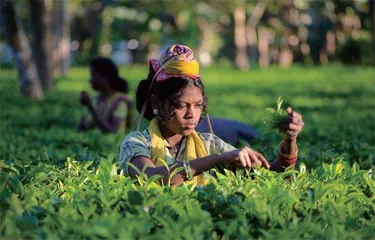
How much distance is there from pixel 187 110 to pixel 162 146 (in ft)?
0.98

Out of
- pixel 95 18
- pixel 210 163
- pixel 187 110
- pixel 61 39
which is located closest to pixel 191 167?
pixel 210 163

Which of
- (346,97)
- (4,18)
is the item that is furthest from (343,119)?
(4,18)

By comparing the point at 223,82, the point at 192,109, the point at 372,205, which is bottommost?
the point at 223,82

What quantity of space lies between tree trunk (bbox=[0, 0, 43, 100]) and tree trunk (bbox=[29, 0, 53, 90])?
2.82 meters

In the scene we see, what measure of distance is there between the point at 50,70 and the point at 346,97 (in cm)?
681

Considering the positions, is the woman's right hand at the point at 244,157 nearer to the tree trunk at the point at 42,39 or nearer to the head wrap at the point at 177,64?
the head wrap at the point at 177,64

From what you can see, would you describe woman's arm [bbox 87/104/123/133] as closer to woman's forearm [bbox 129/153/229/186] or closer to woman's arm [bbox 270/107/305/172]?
woman's arm [bbox 270/107/305/172]

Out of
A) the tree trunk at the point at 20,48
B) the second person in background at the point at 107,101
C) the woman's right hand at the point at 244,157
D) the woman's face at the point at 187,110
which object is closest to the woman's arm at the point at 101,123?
the second person in background at the point at 107,101

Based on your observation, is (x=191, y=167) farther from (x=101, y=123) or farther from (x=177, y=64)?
(x=101, y=123)

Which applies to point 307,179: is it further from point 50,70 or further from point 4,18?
point 50,70

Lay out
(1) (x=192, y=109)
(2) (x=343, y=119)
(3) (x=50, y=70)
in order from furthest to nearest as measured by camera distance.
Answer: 1. (3) (x=50, y=70)
2. (2) (x=343, y=119)
3. (1) (x=192, y=109)

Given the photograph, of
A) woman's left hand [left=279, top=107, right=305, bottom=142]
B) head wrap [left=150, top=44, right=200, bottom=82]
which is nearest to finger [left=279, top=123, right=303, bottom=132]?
woman's left hand [left=279, top=107, right=305, bottom=142]

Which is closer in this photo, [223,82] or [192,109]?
[192,109]

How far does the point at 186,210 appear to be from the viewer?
11.6 ft
